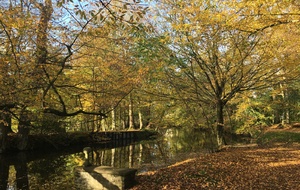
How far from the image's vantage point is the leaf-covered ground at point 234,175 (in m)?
6.29

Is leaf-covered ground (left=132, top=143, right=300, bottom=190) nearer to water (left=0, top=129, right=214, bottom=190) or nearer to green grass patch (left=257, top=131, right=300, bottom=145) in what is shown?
water (left=0, top=129, right=214, bottom=190)

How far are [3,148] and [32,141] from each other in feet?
6.61

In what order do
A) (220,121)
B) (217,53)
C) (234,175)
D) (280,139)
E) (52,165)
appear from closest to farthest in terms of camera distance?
Result: (234,175) < (217,53) < (220,121) < (52,165) < (280,139)

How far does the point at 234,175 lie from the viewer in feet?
23.3

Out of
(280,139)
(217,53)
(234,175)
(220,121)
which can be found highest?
(217,53)

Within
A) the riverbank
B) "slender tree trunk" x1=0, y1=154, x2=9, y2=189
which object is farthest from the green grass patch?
"slender tree trunk" x1=0, y1=154, x2=9, y2=189

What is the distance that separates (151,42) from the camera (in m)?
9.45

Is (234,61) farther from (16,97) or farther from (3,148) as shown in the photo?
(3,148)

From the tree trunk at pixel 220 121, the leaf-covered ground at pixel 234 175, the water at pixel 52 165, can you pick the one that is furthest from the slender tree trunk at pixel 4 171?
the tree trunk at pixel 220 121

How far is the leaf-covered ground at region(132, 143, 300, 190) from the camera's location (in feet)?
20.6

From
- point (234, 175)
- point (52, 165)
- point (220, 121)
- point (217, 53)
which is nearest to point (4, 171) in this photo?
point (52, 165)

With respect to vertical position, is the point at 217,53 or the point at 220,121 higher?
the point at 217,53

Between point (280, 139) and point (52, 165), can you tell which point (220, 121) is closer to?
point (280, 139)

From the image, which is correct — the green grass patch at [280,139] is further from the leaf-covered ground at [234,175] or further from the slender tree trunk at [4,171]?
the slender tree trunk at [4,171]
